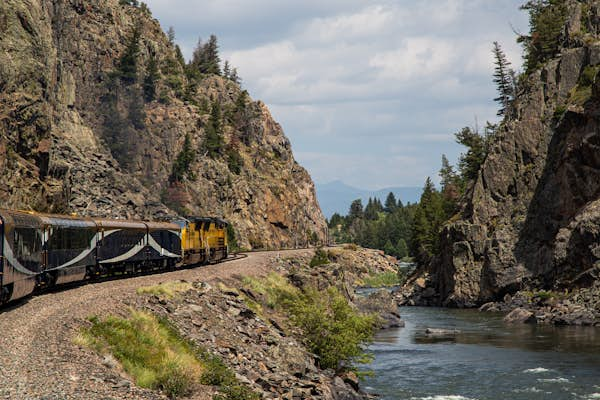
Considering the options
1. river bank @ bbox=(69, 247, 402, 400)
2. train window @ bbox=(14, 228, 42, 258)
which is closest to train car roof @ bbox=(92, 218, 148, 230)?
river bank @ bbox=(69, 247, 402, 400)

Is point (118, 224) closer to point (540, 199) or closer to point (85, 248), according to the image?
point (85, 248)

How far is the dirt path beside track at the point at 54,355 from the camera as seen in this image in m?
15.6

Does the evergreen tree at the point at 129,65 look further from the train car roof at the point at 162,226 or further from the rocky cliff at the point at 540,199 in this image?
the train car roof at the point at 162,226

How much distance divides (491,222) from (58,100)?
64.1 metres

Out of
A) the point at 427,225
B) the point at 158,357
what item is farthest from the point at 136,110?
the point at 158,357

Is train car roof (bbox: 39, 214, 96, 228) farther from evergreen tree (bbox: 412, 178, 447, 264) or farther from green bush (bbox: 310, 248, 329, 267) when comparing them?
evergreen tree (bbox: 412, 178, 447, 264)

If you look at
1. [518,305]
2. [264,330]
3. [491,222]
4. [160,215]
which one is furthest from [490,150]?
[264,330]

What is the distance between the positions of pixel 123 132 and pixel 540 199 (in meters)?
79.1

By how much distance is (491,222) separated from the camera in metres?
92.1

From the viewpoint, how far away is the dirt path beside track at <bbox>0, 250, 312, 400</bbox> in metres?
15.6

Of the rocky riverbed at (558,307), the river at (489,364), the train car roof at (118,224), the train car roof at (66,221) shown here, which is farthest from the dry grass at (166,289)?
the rocky riverbed at (558,307)

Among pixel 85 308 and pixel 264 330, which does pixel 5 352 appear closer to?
pixel 85 308

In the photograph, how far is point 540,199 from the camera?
278ft

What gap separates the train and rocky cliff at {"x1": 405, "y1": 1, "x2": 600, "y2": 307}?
40237mm
